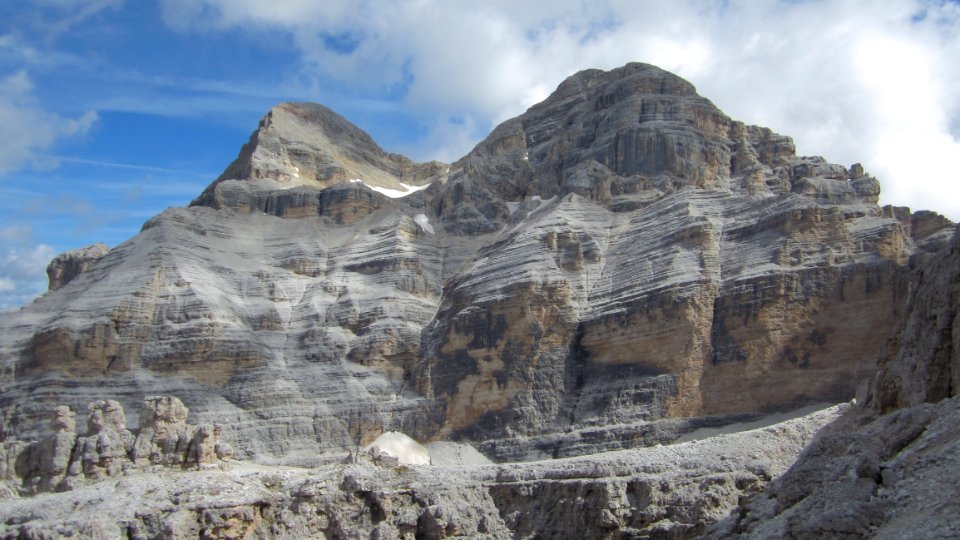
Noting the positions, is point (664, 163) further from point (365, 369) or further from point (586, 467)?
point (586, 467)

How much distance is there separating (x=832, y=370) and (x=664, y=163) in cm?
2800

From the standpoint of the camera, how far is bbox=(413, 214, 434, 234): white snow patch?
9262cm

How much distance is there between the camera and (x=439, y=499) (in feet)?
172

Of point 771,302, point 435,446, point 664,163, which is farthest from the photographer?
point 664,163

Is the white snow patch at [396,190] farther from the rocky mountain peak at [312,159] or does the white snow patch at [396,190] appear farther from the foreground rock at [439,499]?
the foreground rock at [439,499]

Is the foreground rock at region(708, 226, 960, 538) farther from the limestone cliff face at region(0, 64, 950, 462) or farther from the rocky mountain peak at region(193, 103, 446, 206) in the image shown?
the rocky mountain peak at region(193, 103, 446, 206)

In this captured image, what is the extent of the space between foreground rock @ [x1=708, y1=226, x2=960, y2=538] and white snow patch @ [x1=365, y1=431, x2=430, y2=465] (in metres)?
33.4

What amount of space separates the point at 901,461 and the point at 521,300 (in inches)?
1827

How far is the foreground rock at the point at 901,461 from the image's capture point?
75.9 feet

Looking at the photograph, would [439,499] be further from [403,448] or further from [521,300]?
[521,300]

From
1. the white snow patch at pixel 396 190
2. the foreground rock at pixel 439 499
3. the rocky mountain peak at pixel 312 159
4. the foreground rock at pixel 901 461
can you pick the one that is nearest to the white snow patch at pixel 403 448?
the foreground rock at pixel 439 499

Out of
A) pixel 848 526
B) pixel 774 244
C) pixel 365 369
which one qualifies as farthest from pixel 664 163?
pixel 848 526

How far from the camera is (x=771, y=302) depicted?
62219 mm

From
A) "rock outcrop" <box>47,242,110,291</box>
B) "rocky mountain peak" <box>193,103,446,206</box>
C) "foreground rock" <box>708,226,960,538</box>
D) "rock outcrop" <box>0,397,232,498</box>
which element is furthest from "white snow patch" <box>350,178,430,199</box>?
"foreground rock" <box>708,226,960,538</box>
